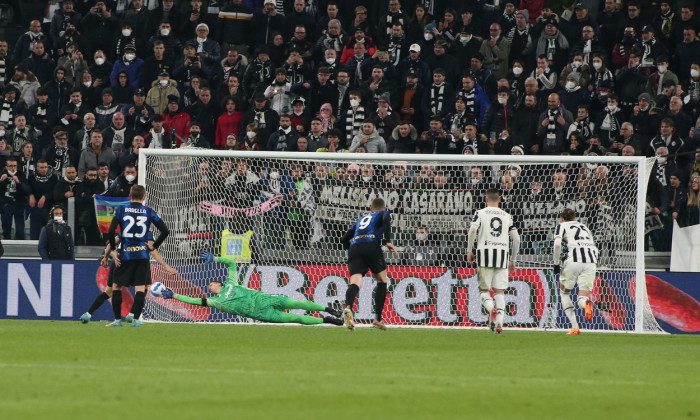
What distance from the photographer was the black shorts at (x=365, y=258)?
16.3m

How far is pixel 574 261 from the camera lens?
17031 mm

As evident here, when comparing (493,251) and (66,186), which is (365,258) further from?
(66,186)

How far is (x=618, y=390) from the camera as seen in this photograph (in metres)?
9.45

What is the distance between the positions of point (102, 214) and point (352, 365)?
9.72m

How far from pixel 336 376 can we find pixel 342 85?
12.9 metres

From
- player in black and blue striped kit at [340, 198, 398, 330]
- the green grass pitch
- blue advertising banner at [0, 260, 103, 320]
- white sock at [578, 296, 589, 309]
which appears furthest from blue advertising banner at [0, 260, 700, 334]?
the green grass pitch

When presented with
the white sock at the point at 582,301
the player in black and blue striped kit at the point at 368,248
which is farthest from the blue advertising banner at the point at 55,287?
the white sock at the point at 582,301

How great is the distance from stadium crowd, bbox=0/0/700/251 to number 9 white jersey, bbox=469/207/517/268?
2260 mm

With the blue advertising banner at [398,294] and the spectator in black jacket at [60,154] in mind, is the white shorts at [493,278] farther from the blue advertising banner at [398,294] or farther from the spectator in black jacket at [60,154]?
the spectator in black jacket at [60,154]

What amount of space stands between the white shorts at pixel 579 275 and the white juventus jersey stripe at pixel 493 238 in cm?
101

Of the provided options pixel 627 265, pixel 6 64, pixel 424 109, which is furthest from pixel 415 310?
pixel 6 64

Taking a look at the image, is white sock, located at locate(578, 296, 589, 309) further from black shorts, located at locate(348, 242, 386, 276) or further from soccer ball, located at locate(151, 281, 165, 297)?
soccer ball, located at locate(151, 281, 165, 297)

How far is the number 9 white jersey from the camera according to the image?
1655 cm

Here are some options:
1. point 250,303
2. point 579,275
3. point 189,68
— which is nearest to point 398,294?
point 579,275
